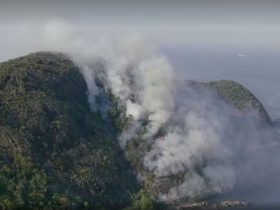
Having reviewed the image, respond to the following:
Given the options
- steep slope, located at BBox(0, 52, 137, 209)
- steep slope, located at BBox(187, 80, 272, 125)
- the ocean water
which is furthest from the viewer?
the ocean water

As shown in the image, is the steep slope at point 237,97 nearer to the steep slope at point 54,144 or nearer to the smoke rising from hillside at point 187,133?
the smoke rising from hillside at point 187,133

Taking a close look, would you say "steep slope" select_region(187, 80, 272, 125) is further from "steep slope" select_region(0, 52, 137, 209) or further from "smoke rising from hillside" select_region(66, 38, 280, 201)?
"steep slope" select_region(0, 52, 137, 209)

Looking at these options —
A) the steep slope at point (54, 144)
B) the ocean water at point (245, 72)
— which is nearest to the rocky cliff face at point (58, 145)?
the steep slope at point (54, 144)

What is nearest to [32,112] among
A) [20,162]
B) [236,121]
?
[20,162]

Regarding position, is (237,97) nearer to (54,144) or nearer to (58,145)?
(58,145)

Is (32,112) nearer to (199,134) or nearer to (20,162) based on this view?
(20,162)

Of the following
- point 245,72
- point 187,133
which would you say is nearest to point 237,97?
point 187,133

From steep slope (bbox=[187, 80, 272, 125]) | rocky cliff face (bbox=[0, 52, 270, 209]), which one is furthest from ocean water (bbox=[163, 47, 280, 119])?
rocky cliff face (bbox=[0, 52, 270, 209])
